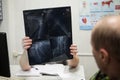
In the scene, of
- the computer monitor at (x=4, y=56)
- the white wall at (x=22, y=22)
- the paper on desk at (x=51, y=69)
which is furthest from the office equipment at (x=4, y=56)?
the white wall at (x=22, y=22)

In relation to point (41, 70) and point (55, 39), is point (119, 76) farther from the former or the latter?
point (41, 70)

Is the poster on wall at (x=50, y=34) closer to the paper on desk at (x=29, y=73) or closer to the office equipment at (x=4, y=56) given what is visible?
the paper on desk at (x=29, y=73)

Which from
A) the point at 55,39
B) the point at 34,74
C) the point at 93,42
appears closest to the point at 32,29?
the point at 55,39

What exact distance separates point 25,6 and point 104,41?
8.25 feet

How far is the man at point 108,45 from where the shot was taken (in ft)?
2.45

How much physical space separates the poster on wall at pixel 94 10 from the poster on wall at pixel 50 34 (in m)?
1.21

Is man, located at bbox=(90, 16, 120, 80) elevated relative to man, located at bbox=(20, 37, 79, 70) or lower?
elevated

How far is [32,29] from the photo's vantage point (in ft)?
5.90

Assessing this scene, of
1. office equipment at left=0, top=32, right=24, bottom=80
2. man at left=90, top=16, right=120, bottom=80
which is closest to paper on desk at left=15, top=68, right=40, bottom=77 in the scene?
office equipment at left=0, top=32, right=24, bottom=80

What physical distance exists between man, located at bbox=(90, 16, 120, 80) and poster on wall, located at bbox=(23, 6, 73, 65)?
1.06m

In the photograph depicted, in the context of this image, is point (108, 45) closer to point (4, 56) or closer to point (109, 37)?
point (109, 37)

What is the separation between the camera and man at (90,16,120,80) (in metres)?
0.75

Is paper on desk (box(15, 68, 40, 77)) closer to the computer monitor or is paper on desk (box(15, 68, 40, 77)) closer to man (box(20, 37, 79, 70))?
A: man (box(20, 37, 79, 70))

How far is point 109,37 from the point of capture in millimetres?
748
